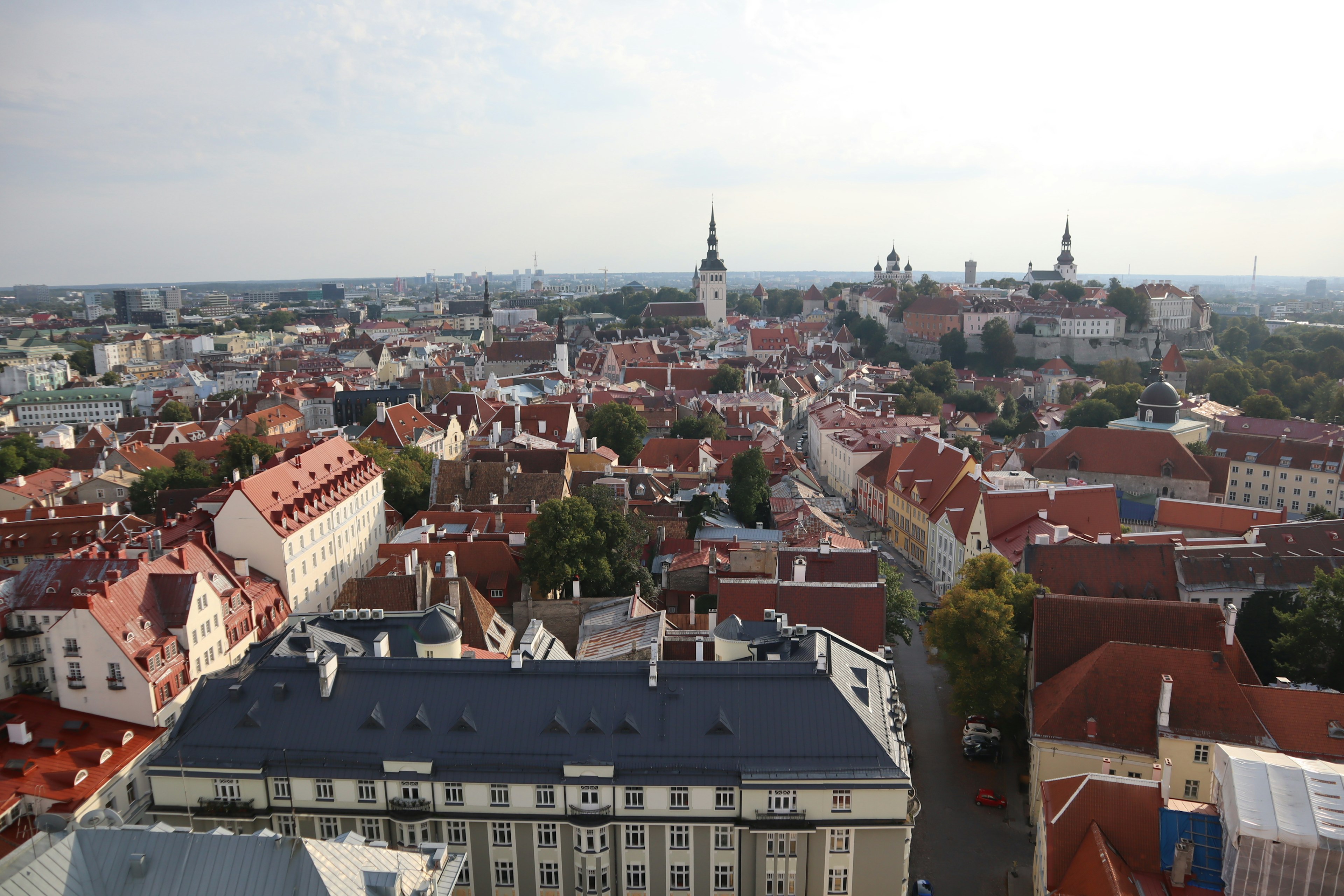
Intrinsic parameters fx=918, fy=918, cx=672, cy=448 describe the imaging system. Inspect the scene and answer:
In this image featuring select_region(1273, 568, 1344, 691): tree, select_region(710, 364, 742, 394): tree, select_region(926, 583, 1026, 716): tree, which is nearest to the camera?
select_region(926, 583, 1026, 716): tree

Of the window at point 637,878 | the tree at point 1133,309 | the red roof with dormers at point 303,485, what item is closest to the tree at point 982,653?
the window at point 637,878

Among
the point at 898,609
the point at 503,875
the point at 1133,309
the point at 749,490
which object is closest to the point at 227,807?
the point at 503,875

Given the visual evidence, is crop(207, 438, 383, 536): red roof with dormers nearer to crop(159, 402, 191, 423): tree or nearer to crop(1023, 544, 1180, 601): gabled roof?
crop(1023, 544, 1180, 601): gabled roof

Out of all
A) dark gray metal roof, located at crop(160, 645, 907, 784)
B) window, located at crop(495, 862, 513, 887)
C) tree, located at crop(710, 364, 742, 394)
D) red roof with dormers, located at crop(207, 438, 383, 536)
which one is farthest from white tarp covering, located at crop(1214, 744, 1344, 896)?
tree, located at crop(710, 364, 742, 394)

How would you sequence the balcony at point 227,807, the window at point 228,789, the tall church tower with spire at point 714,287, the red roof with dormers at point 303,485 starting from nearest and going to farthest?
the balcony at point 227,807, the window at point 228,789, the red roof with dormers at point 303,485, the tall church tower with spire at point 714,287

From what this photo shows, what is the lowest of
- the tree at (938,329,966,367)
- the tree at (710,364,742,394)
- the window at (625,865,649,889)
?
the window at (625,865,649,889)

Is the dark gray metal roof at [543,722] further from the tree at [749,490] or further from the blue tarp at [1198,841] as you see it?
the tree at [749,490]
